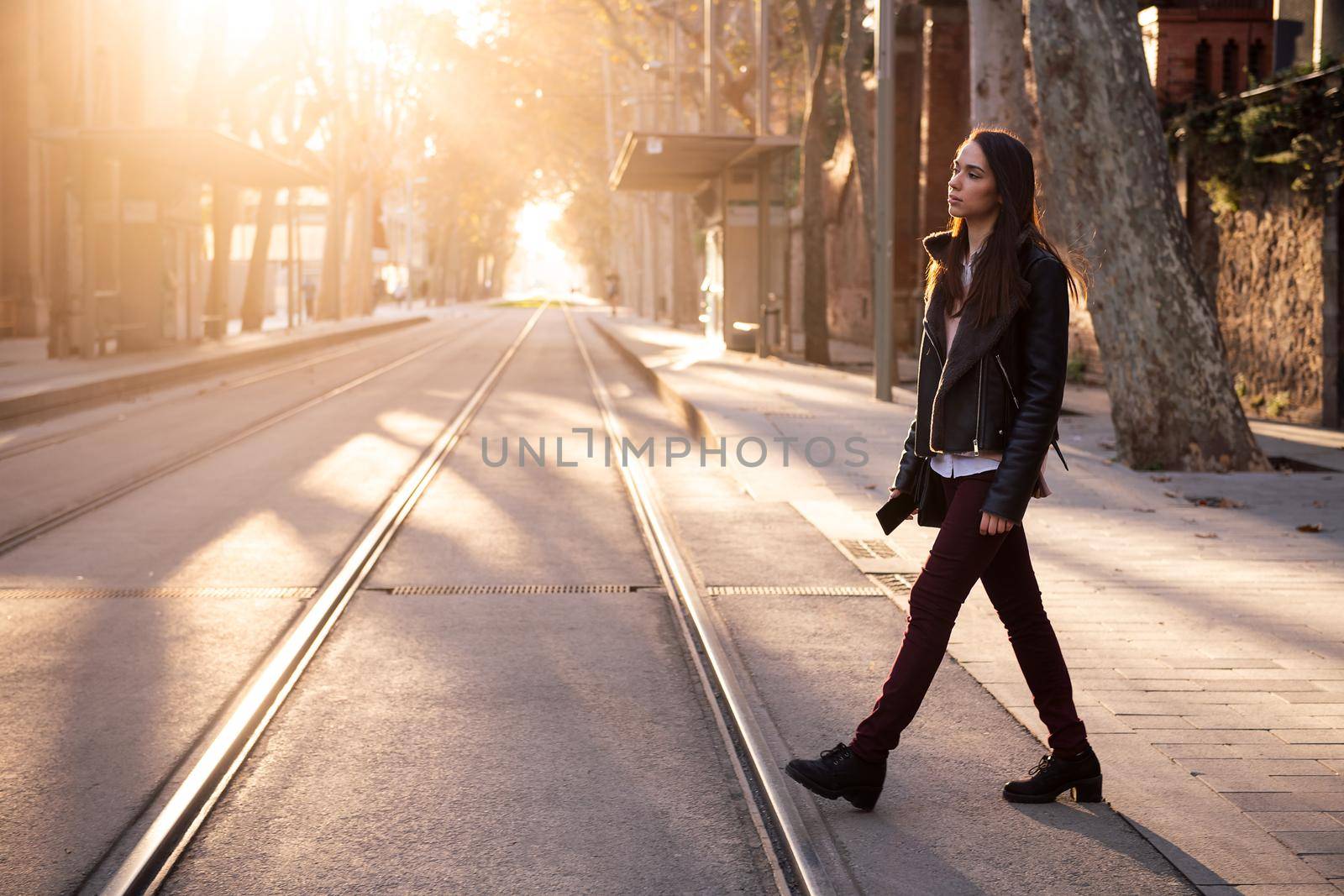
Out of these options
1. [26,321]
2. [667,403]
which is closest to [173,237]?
[26,321]

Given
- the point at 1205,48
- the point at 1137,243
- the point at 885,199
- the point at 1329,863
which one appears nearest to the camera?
the point at 1329,863

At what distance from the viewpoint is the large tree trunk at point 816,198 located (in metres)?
24.2

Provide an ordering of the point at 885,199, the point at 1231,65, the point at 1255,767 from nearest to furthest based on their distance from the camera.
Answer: the point at 1255,767
the point at 885,199
the point at 1231,65

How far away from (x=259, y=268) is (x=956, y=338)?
36102mm

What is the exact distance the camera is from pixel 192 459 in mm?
12586

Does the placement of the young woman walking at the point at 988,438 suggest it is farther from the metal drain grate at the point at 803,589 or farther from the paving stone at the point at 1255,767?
the metal drain grate at the point at 803,589

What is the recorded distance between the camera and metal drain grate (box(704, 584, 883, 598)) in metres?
7.33

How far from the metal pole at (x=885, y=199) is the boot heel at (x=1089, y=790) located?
12963mm

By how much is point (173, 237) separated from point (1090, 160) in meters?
20.7

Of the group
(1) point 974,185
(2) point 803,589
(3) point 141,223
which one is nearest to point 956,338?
(1) point 974,185

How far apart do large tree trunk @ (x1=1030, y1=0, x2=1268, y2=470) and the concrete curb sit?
35.3 ft

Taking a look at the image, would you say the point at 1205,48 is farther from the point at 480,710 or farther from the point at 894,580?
the point at 480,710

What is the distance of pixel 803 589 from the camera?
24.5 ft

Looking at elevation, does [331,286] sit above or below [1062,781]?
above
